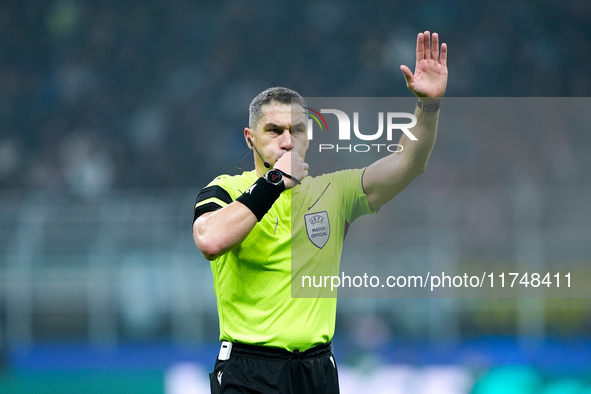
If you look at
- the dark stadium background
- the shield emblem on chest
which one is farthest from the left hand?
the dark stadium background

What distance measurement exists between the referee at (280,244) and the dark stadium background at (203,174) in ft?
11.6

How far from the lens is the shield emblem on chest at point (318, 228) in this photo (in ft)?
9.71

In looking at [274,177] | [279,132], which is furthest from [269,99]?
[274,177]

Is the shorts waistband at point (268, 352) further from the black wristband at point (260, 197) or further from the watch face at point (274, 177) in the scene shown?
the watch face at point (274, 177)

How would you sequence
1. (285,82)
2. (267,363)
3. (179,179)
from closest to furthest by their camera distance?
(267,363) < (179,179) < (285,82)

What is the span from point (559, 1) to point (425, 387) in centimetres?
958

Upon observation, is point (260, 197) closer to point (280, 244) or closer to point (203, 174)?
point (280, 244)

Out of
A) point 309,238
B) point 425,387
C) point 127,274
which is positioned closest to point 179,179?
point 127,274

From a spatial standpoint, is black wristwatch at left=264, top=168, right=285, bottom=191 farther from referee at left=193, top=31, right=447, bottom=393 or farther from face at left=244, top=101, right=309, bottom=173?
face at left=244, top=101, right=309, bottom=173

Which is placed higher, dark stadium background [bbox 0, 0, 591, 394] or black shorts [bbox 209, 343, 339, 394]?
dark stadium background [bbox 0, 0, 591, 394]

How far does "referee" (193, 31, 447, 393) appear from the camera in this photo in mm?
2785

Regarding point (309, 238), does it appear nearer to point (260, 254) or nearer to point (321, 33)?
point (260, 254)

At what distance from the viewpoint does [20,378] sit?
752 cm

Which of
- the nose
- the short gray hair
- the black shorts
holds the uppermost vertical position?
the short gray hair
